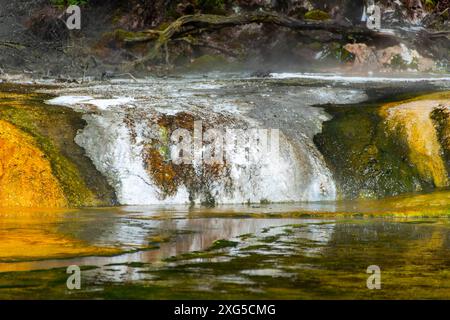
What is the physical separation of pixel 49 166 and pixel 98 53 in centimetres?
1525

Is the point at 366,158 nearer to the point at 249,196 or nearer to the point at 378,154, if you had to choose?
the point at 378,154

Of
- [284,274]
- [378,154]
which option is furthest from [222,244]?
[378,154]

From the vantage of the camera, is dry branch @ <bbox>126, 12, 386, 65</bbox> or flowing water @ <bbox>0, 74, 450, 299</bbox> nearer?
flowing water @ <bbox>0, 74, 450, 299</bbox>

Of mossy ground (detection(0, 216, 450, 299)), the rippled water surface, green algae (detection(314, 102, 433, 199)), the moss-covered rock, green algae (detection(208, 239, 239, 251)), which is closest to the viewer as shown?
mossy ground (detection(0, 216, 450, 299))

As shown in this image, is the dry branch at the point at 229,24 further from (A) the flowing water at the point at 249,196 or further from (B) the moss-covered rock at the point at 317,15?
(B) the moss-covered rock at the point at 317,15

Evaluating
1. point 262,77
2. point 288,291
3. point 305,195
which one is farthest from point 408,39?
point 288,291

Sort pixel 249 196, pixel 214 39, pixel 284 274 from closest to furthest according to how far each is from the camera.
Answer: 1. pixel 284 274
2. pixel 249 196
3. pixel 214 39

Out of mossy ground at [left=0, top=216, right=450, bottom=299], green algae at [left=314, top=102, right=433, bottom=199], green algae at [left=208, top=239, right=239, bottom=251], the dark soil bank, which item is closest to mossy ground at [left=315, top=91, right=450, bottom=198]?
green algae at [left=314, top=102, right=433, bottom=199]

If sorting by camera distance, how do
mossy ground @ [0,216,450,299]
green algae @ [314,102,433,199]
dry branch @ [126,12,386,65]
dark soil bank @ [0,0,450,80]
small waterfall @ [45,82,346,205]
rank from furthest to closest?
dark soil bank @ [0,0,450,80]
dry branch @ [126,12,386,65]
green algae @ [314,102,433,199]
small waterfall @ [45,82,346,205]
mossy ground @ [0,216,450,299]

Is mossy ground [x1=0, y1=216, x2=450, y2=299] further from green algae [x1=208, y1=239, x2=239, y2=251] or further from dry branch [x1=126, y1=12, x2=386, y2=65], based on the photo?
dry branch [x1=126, y1=12, x2=386, y2=65]

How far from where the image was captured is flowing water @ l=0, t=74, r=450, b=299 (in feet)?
31.3

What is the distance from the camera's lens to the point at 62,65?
2922 centimetres

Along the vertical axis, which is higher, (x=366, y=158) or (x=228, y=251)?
(x=366, y=158)

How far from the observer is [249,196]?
61.9 ft
